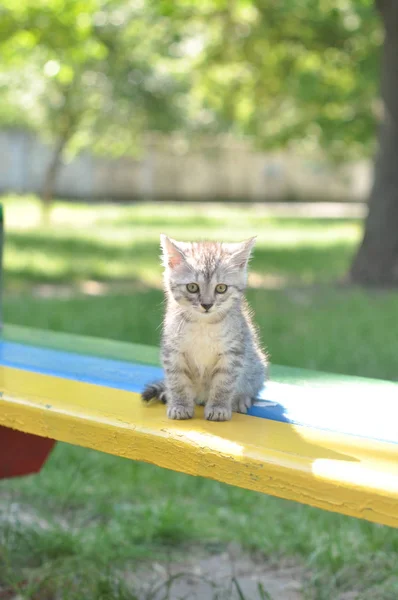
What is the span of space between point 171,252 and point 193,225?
18.1 metres

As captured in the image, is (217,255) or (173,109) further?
(173,109)

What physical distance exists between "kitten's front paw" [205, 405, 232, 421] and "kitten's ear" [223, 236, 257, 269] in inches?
16.9

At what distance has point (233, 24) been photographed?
15.1 m

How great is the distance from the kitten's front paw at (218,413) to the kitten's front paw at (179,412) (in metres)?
0.06

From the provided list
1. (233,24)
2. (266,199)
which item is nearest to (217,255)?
(233,24)

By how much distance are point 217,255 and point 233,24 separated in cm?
1338

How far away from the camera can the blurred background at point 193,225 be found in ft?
12.3

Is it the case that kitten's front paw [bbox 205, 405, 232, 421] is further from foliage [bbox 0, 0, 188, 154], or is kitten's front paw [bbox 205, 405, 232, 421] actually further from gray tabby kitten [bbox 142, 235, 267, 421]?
foliage [bbox 0, 0, 188, 154]

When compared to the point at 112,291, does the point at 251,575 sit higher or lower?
lower

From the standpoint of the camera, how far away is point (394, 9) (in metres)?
10.9

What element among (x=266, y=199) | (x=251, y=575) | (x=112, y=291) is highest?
(x=266, y=199)

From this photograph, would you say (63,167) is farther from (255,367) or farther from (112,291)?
(255,367)

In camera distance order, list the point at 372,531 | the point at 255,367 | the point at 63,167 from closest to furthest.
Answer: the point at 255,367 < the point at 372,531 < the point at 63,167

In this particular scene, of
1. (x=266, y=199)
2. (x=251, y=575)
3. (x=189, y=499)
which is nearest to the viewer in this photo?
(x=251, y=575)
